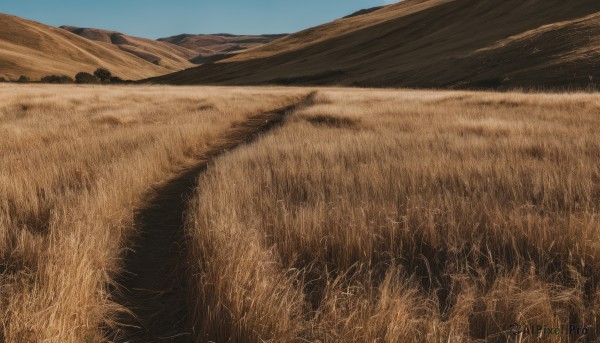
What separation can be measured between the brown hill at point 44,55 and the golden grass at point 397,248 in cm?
11820

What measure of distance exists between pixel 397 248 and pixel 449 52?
163ft

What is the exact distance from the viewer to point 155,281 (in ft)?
12.0

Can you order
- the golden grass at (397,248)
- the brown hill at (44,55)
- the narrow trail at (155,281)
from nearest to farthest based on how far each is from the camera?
1. the golden grass at (397,248)
2. the narrow trail at (155,281)
3. the brown hill at (44,55)

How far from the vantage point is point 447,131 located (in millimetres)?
10562

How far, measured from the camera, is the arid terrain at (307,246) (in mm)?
2508

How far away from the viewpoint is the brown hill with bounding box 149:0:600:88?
104ft

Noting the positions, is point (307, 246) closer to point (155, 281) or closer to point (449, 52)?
point (155, 281)

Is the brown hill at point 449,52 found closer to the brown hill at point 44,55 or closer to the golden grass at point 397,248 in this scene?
the golden grass at point 397,248

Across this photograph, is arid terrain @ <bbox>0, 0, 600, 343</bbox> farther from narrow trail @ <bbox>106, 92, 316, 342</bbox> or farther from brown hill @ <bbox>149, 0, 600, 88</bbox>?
brown hill @ <bbox>149, 0, 600, 88</bbox>

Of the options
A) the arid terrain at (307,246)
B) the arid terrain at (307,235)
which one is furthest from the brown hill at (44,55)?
the arid terrain at (307,246)

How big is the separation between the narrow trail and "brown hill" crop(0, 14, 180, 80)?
117 meters

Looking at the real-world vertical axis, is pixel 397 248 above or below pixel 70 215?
below

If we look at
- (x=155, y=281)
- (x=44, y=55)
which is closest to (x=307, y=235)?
(x=155, y=281)

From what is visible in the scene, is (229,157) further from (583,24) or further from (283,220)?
(583,24)
